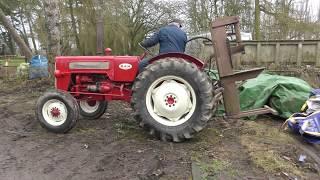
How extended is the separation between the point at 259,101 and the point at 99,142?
3230 millimetres

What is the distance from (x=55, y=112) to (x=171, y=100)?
5.54 ft

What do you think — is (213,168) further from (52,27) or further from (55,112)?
(52,27)

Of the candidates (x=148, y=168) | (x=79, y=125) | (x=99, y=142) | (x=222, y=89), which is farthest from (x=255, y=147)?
(x=79, y=125)

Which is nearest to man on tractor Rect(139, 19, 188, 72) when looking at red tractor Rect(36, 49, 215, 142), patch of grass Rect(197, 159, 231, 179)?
red tractor Rect(36, 49, 215, 142)

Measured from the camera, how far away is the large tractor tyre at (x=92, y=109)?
732 cm

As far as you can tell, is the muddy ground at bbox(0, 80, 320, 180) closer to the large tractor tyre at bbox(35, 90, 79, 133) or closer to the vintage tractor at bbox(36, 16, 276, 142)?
the large tractor tyre at bbox(35, 90, 79, 133)

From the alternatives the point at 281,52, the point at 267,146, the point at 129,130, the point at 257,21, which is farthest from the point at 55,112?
the point at 257,21

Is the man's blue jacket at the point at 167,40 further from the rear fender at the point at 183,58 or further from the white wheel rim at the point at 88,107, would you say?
the white wheel rim at the point at 88,107

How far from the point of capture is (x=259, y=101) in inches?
302

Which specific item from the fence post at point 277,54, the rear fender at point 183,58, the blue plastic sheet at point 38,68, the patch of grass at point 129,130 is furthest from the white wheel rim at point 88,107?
the fence post at point 277,54

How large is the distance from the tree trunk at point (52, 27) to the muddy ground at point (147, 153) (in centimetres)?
513

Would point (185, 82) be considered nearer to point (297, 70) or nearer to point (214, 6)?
point (297, 70)

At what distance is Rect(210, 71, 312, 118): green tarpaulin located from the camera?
738 centimetres

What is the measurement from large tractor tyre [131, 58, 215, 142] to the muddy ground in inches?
8.3
